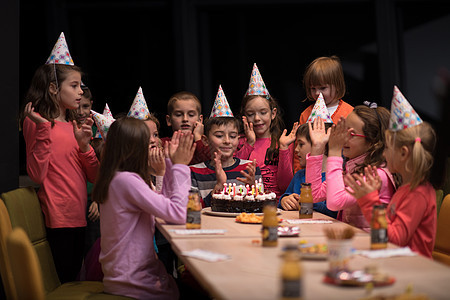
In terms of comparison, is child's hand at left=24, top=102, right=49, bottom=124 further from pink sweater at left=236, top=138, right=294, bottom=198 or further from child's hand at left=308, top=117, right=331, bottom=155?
child's hand at left=308, top=117, right=331, bottom=155

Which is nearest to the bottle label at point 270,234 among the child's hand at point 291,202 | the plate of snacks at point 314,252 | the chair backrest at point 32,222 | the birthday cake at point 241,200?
the plate of snacks at point 314,252

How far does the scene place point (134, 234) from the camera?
291 cm

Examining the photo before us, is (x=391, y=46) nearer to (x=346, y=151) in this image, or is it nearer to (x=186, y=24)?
(x=186, y=24)

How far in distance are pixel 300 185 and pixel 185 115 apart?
1.20 m

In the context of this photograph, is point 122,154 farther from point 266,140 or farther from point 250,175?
point 266,140

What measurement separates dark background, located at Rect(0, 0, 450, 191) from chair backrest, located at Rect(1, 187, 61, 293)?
259cm

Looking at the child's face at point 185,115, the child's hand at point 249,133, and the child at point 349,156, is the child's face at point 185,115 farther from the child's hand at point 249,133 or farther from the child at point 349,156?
the child at point 349,156

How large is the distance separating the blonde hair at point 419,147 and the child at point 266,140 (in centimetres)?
155

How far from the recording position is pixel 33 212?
332cm

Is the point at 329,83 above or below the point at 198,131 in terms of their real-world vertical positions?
above

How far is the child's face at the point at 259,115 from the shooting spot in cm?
459

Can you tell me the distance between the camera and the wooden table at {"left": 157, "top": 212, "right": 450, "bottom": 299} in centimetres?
178

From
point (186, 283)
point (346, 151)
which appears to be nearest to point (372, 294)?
point (346, 151)

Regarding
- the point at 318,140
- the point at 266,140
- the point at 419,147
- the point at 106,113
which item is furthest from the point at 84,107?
the point at 419,147
